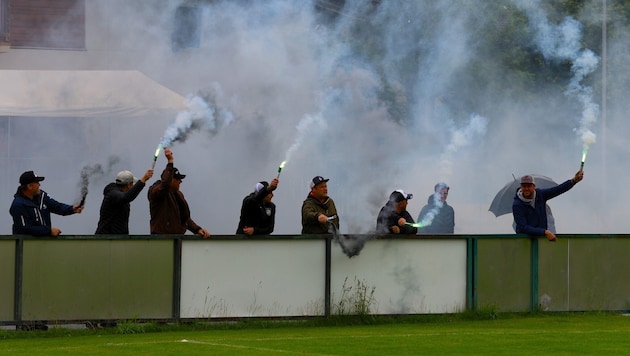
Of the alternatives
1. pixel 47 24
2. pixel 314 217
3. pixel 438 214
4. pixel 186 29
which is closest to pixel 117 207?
pixel 314 217

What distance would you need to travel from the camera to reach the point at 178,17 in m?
22.9

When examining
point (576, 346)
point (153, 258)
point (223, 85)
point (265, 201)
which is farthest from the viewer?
point (223, 85)

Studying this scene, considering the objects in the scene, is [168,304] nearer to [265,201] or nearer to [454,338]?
[265,201]

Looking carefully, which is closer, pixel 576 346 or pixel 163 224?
pixel 576 346

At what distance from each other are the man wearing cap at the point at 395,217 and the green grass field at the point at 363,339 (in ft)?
3.68

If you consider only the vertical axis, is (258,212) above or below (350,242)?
above

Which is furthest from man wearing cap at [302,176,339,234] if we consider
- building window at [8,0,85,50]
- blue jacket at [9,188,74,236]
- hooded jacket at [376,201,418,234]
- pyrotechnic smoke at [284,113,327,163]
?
building window at [8,0,85,50]

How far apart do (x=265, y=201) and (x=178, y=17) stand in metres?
8.04

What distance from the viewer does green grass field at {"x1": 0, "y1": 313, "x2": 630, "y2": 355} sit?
41.2 ft

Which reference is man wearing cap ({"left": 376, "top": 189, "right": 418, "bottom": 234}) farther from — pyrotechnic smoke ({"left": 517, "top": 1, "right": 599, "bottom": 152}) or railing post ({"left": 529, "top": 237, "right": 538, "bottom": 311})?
pyrotechnic smoke ({"left": 517, "top": 1, "right": 599, "bottom": 152})

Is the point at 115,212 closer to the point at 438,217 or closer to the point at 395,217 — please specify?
the point at 395,217

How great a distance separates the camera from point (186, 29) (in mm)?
24125

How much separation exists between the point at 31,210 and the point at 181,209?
192 cm

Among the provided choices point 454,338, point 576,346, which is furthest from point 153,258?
point 576,346
